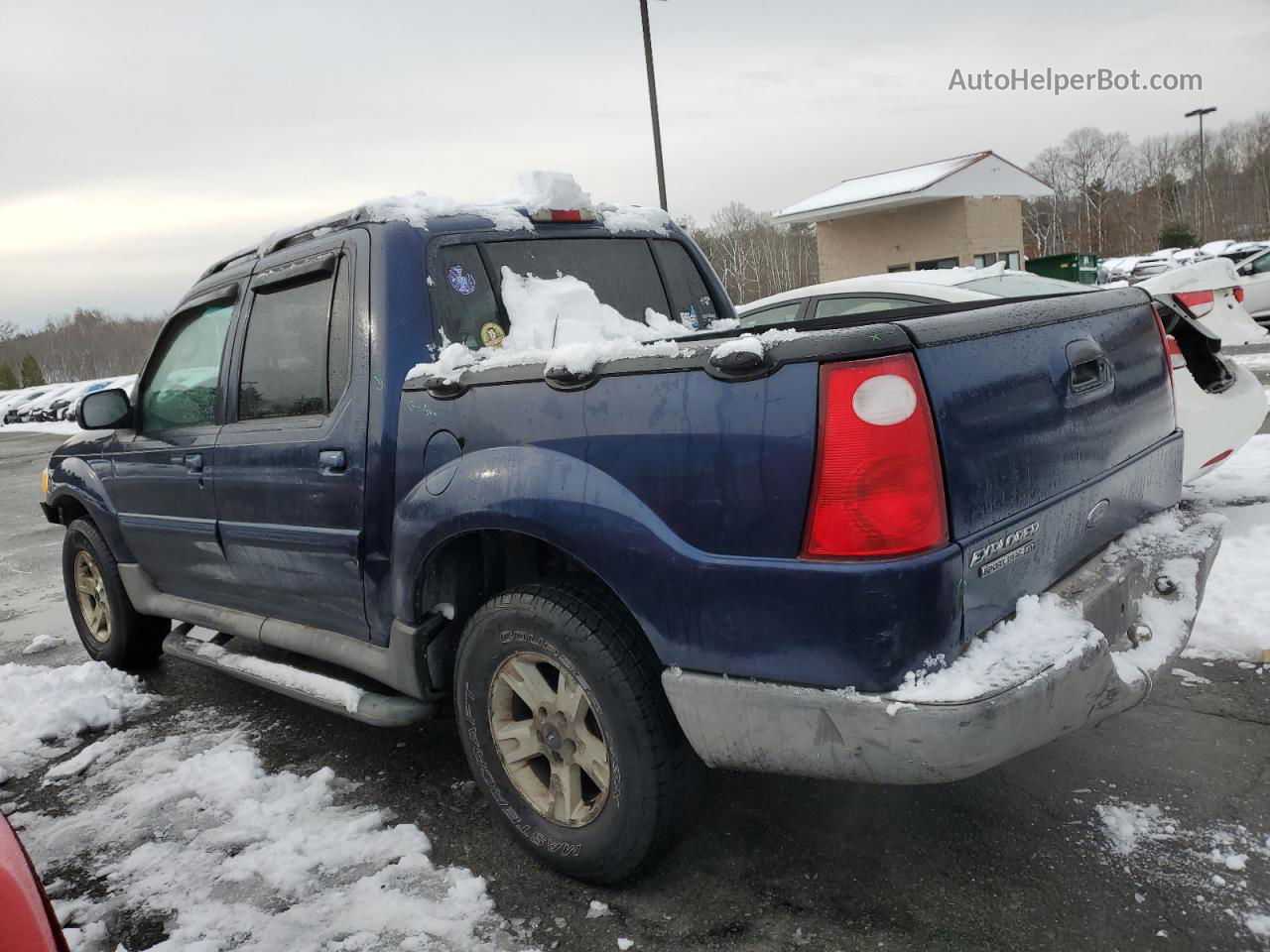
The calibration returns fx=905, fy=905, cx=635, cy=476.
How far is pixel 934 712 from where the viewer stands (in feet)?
6.27

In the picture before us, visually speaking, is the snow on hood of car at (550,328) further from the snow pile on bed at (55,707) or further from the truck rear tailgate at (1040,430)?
the snow pile on bed at (55,707)

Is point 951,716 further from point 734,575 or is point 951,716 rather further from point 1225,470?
point 1225,470

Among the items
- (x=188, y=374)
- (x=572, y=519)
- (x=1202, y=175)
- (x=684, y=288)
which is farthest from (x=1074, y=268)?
(x=1202, y=175)

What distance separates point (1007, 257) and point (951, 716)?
30141 mm

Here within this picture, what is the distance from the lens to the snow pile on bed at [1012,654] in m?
1.95

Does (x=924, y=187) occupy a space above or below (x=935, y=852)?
above

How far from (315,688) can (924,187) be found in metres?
26.4

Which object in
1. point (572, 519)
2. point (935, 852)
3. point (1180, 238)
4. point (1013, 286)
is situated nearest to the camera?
point (572, 519)

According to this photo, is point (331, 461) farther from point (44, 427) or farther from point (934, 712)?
point (44, 427)

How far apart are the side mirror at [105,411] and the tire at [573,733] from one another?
266cm

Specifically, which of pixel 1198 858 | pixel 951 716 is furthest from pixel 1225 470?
pixel 951 716

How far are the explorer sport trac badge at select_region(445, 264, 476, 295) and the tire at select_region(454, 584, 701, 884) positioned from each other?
3.73 ft

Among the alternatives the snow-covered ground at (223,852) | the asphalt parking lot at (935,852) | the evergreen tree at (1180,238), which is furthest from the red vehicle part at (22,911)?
the evergreen tree at (1180,238)

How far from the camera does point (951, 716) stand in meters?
1.91
